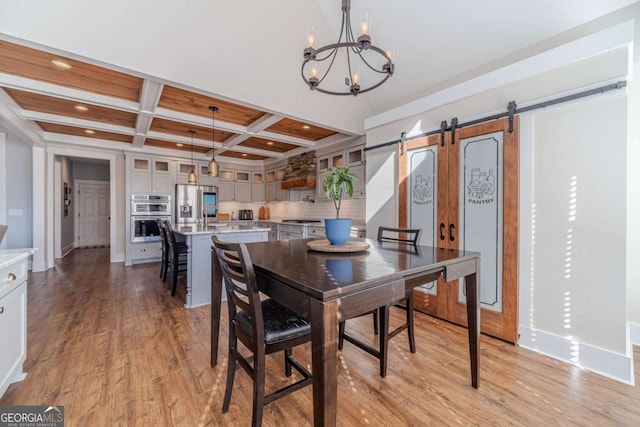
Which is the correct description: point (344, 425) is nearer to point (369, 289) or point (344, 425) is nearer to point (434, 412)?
point (434, 412)

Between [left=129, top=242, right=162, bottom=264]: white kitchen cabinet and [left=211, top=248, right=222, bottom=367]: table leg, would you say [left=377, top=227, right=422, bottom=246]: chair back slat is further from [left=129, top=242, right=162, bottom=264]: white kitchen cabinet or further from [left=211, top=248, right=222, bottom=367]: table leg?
[left=129, top=242, right=162, bottom=264]: white kitchen cabinet

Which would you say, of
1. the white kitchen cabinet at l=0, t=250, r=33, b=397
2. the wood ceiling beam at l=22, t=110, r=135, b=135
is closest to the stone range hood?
the wood ceiling beam at l=22, t=110, r=135, b=135

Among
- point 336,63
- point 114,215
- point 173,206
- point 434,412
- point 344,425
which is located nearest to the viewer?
point 344,425

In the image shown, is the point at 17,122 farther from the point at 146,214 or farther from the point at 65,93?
the point at 146,214

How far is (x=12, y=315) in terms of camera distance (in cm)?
163

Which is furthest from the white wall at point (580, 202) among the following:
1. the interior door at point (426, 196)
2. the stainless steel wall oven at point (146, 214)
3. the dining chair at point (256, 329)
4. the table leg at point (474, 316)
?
the stainless steel wall oven at point (146, 214)

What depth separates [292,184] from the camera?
606 centimetres

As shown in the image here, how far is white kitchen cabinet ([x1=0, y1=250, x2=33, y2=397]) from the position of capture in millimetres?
1507

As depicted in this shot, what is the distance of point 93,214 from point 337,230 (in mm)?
9410

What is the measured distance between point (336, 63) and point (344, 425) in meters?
4.04

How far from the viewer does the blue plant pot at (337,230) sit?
77.9 inches

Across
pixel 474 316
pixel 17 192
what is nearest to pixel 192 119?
pixel 17 192

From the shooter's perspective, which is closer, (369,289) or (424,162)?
(369,289)

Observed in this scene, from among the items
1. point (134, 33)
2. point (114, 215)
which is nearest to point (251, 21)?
point (134, 33)
